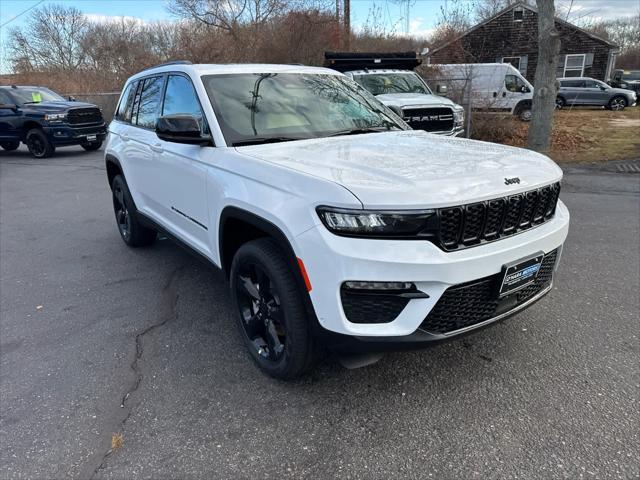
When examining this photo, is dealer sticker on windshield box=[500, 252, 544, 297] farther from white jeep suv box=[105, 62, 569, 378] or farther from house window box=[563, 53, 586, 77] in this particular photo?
house window box=[563, 53, 586, 77]

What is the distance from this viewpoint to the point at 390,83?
34.1ft

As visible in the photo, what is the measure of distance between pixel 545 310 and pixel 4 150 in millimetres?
19350

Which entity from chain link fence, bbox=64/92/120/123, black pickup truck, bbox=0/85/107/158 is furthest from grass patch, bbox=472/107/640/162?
chain link fence, bbox=64/92/120/123

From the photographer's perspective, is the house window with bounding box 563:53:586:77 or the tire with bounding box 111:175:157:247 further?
the house window with bounding box 563:53:586:77

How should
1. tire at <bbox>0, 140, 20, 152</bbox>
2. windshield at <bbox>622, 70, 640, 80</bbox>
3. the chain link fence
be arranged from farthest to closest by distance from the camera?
1. windshield at <bbox>622, 70, 640, 80</bbox>
2. the chain link fence
3. tire at <bbox>0, 140, 20, 152</bbox>

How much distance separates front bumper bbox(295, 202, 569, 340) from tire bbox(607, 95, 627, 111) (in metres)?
26.9

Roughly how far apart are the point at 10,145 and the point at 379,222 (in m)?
17.9

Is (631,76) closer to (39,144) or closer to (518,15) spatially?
A: (518,15)

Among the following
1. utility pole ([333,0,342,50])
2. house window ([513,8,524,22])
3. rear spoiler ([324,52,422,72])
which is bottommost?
rear spoiler ([324,52,422,72])

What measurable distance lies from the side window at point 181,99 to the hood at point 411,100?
5506mm

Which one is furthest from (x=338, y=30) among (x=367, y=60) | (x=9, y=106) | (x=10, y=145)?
(x=10, y=145)

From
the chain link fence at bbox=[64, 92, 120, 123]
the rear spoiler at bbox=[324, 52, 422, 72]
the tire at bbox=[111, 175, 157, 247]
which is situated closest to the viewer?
the tire at bbox=[111, 175, 157, 247]

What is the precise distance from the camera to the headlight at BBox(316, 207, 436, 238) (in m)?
2.12

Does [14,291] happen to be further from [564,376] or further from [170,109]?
[564,376]
